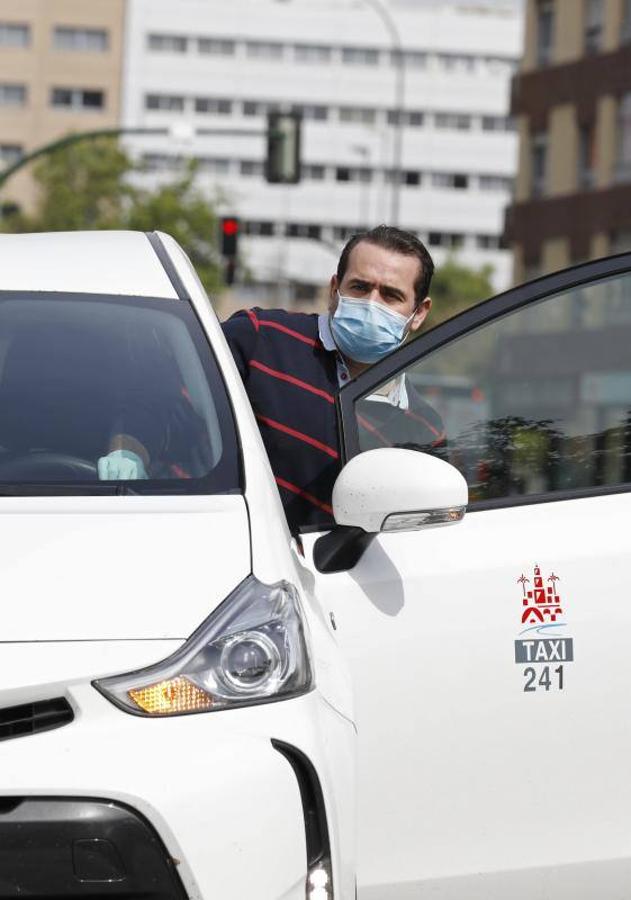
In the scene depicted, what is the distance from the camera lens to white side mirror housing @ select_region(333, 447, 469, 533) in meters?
3.53

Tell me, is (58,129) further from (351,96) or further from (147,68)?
(351,96)

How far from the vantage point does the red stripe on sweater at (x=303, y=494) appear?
162 inches

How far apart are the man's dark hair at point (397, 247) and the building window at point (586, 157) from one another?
126 ft

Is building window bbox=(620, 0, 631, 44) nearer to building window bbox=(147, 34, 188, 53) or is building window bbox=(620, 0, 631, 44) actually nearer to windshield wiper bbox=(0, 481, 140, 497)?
windshield wiper bbox=(0, 481, 140, 497)

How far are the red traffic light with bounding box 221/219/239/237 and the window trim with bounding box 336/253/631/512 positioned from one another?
28.7 metres

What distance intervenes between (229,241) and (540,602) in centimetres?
2890

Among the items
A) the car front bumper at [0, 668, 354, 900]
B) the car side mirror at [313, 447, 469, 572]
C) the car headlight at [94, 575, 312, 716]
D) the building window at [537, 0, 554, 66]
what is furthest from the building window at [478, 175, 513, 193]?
the car front bumper at [0, 668, 354, 900]

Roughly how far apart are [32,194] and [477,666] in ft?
329

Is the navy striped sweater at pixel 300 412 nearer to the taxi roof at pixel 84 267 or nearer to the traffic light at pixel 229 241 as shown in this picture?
the taxi roof at pixel 84 267

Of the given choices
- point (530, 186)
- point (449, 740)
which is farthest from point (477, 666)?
point (530, 186)

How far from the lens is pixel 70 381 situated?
3.85 metres

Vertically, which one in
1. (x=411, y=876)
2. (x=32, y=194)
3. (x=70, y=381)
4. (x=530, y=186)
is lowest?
(x=411, y=876)

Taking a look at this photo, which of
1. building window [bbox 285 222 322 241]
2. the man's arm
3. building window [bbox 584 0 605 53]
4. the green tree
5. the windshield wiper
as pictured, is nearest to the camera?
the windshield wiper

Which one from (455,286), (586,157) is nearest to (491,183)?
(455,286)
